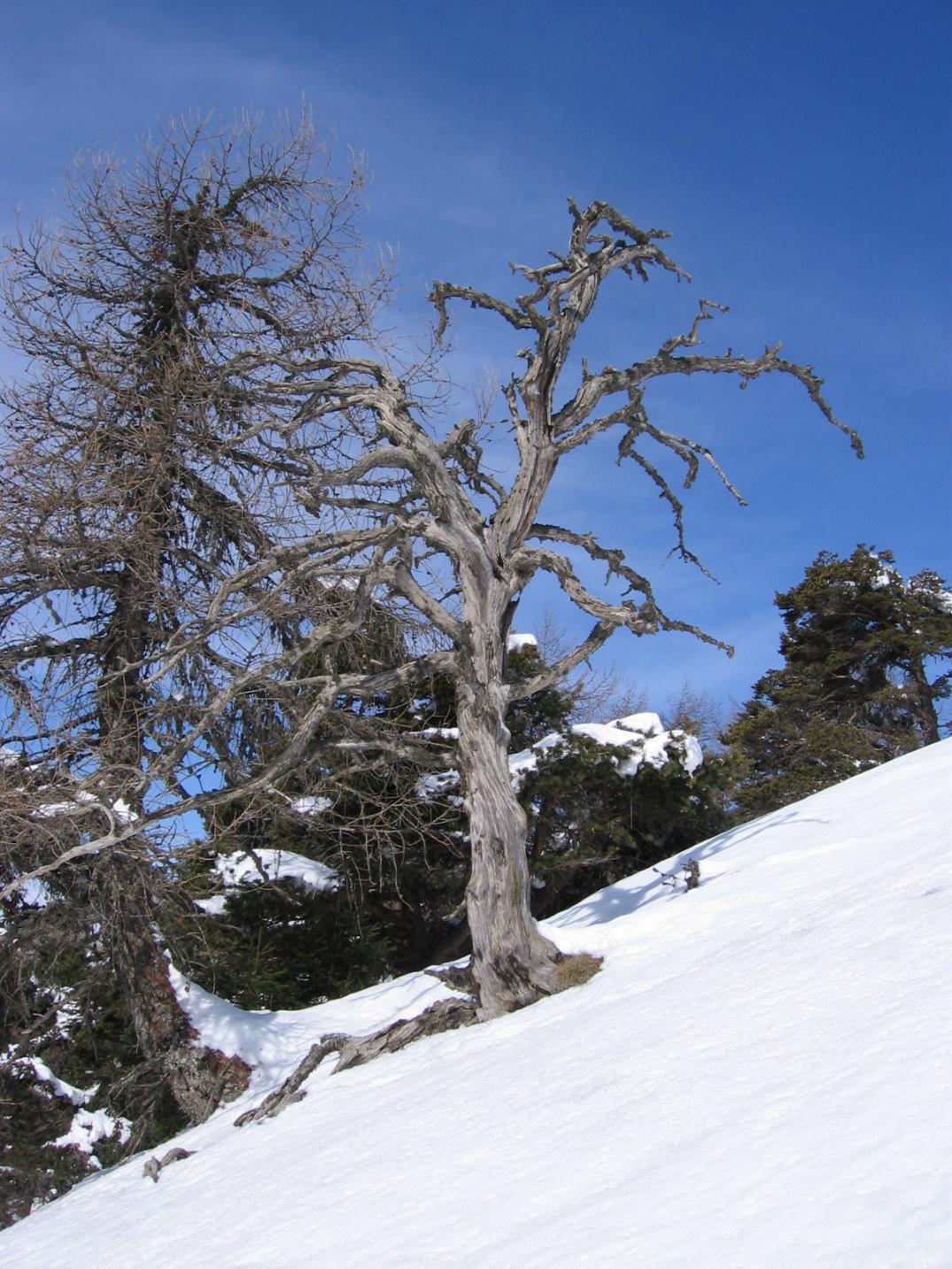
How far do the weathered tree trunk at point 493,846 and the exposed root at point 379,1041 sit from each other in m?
0.19

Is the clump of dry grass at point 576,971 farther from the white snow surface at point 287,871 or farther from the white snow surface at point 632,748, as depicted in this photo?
the white snow surface at point 287,871

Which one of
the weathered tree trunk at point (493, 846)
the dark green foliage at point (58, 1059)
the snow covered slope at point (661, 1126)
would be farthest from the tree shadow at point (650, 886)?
the dark green foliage at point (58, 1059)

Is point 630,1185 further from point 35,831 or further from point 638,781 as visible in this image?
point 638,781

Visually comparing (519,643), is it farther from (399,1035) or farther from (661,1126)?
(661,1126)

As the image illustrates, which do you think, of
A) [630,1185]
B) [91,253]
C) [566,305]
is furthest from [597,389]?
[630,1185]

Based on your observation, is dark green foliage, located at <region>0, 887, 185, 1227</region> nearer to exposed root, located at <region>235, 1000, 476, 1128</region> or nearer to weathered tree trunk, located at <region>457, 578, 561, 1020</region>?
exposed root, located at <region>235, 1000, 476, 1128</region>


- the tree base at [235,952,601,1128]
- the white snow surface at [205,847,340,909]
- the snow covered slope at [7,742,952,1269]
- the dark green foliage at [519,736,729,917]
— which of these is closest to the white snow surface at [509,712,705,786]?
the dark green foliage at [519,736,729,917]

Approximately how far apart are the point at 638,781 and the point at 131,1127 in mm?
6715

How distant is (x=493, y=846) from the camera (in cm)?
715

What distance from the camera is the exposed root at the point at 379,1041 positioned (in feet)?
21.8

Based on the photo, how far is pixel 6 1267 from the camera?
5.24m

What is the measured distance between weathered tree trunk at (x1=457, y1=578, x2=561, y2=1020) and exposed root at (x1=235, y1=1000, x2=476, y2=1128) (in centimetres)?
19

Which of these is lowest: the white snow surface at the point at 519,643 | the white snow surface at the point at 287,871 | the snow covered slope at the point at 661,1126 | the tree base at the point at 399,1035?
the snow covered slope at the point at 661,1126

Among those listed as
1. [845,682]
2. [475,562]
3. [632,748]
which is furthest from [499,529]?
[845,682]
